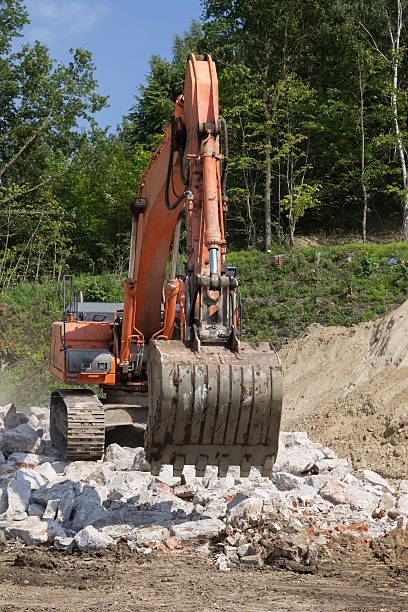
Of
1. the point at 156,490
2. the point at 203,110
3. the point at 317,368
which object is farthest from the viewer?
the point at 317,368

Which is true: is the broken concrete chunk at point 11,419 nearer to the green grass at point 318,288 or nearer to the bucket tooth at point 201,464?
the bucket tooth at point 201,464

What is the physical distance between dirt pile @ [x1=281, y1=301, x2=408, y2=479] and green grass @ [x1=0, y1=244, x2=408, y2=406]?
118 inches

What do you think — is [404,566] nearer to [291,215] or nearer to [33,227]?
[291,215]

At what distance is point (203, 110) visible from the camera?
24.8ft

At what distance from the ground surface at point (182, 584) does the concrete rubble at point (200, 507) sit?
0.24 m

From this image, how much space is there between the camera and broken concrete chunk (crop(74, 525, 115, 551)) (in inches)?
293

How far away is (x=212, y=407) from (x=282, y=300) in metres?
15.8

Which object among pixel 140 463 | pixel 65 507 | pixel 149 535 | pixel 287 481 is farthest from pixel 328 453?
pixel 65 507

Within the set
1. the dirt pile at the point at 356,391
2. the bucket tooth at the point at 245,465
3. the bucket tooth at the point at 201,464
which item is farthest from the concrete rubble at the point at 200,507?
the dirt pile at the point at 356,391

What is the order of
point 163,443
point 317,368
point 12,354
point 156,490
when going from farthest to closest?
1. point 12,354
2. point 317,368
3. point 156,490
4. point 163,443

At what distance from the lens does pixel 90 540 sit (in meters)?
7.45

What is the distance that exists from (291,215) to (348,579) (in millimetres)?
21781

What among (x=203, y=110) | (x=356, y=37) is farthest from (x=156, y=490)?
(x=356, y=37)

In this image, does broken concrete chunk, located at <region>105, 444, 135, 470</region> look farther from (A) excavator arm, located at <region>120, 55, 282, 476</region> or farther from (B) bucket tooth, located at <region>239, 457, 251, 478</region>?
(B) bucket tooth, located at <region>239, 457, 251, 478</region>
